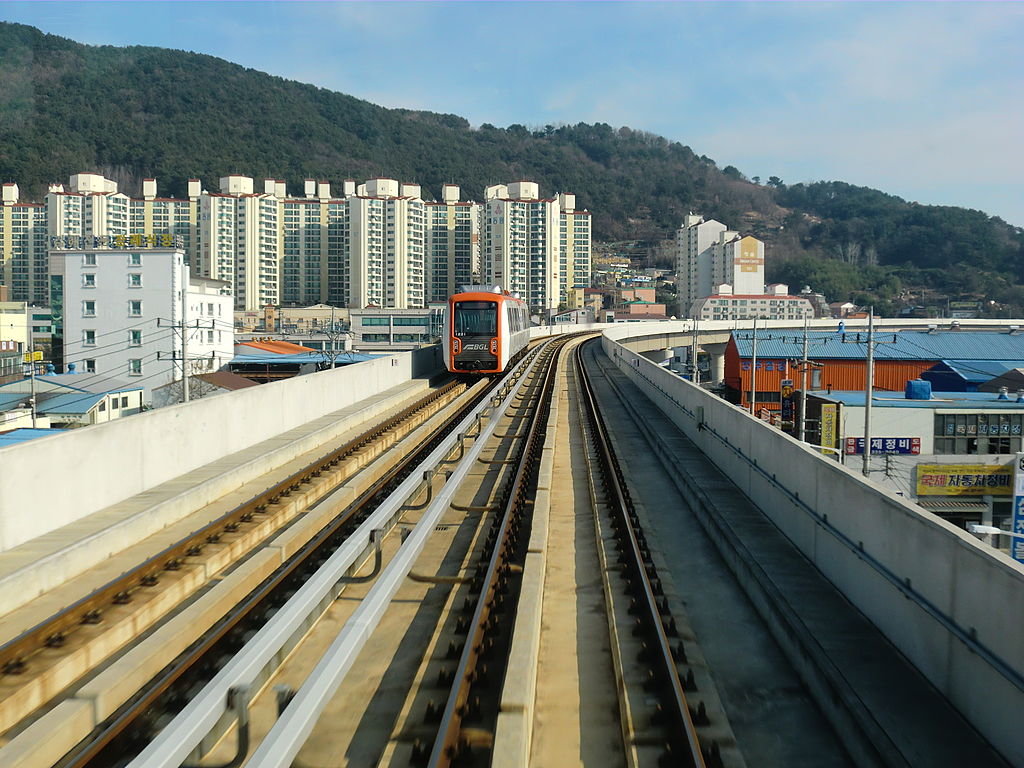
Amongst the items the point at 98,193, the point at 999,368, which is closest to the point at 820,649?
the point at 999,368

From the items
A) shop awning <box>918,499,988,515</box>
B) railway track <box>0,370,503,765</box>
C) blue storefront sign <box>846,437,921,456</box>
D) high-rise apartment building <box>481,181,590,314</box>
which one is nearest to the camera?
railway track <box>0,370,503,765</box>

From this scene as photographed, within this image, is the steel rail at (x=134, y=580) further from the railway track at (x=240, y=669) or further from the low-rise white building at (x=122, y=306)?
the low-rise white building at (x=122, y=306)

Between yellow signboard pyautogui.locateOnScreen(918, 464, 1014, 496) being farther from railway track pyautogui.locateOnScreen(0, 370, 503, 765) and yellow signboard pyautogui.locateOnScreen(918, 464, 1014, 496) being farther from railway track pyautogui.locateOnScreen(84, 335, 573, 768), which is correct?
railway track pyautogui.locateOnScreen(84, 335, 573, 768)

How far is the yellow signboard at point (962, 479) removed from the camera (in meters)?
22.5

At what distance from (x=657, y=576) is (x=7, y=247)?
493 ft

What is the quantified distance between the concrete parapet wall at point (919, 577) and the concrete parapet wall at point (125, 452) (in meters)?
7.37

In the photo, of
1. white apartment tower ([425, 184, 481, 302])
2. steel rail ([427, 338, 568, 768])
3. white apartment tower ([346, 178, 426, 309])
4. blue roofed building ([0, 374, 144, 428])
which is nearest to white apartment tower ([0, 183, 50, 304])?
white apartment tower ([346, 178, 426, 309])

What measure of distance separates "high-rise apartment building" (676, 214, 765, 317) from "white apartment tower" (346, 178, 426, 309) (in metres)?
48.7

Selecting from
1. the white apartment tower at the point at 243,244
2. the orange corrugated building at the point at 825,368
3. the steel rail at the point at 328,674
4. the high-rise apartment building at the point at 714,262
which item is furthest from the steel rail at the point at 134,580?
the high-rise apartment building at the point at 714,262

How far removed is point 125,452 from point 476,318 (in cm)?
1635

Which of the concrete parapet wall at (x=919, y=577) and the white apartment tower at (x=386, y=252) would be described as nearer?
the concrete parapet wall at (x=919, y=577)

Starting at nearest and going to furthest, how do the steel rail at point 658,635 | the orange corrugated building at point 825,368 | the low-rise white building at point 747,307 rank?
1. the steel rail at point 658,635
2. the orange corrugated building at point 825,368
3. the low-rise white building at point 747,307

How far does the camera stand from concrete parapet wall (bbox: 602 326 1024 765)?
5035 mm

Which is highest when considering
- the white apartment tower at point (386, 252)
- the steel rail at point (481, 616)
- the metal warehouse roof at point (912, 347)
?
the white apartment tower at point (386, 252)
